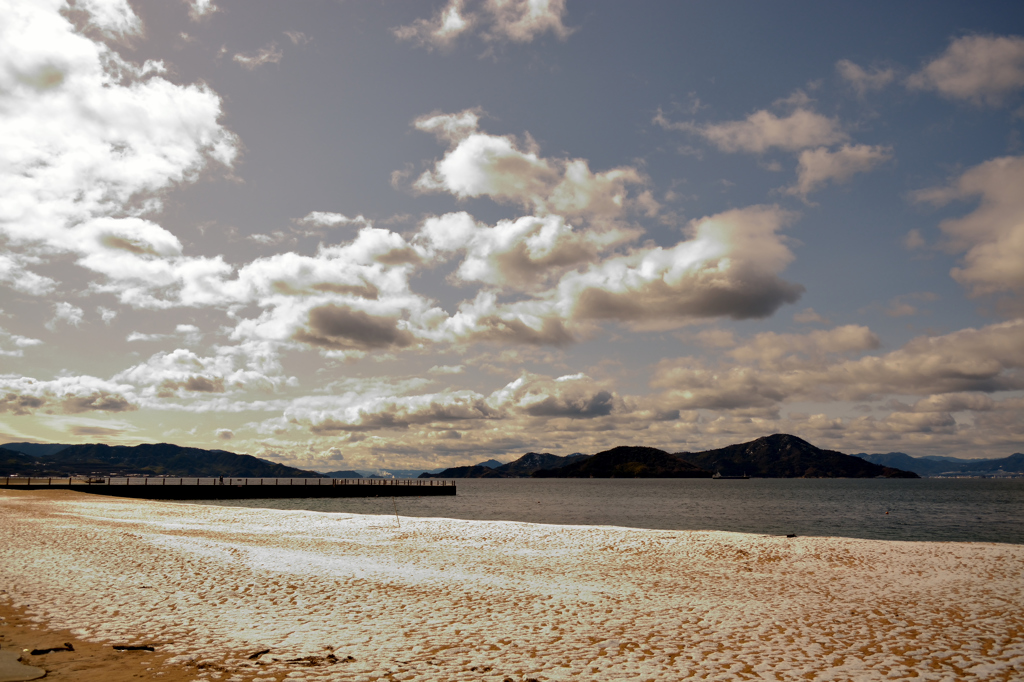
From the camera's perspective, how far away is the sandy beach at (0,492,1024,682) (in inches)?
419

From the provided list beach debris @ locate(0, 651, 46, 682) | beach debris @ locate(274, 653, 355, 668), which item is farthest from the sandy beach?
beach debris @ locate(0, 651, 46, 682)

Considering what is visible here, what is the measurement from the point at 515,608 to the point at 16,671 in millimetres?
10381

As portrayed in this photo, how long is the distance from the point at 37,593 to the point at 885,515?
87.7 meters

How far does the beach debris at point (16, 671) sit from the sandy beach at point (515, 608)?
40cm

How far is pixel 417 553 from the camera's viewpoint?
84.6 ft

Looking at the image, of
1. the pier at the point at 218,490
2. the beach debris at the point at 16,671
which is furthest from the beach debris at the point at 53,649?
the pier at the point at 218,490

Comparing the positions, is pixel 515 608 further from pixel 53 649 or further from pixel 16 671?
pixel 16 671

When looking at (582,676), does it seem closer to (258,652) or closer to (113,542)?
(258,652)

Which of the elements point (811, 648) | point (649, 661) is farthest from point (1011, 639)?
point (649, 661)

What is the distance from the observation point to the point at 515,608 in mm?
15445

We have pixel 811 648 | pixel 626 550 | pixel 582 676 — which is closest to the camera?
pixel 582 676

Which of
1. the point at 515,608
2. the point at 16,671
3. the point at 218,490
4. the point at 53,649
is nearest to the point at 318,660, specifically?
the point at 16,671

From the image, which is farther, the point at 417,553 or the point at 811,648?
the point at 417,553

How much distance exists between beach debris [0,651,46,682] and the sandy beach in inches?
15.6
